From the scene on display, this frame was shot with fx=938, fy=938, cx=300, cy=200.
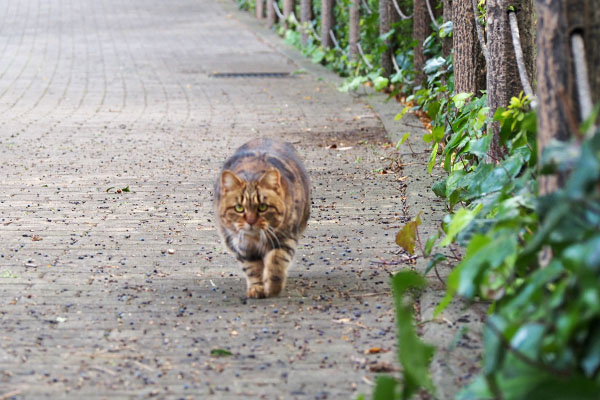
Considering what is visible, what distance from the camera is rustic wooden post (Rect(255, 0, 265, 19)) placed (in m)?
20.6

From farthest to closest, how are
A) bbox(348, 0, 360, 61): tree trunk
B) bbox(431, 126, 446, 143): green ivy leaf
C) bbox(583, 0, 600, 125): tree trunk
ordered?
bbox(348, 0, 360, 61): tree trunk < bbox(431, 126, 446, 143): green ivy leaf < bbox(583, 0, 600, 125): tree trunk

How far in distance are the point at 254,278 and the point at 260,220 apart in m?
0.33

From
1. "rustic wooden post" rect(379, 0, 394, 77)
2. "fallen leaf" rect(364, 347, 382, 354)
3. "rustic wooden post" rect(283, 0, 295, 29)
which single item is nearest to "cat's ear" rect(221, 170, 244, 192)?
"fallen leaf" rect(364, 347, 382, 354)

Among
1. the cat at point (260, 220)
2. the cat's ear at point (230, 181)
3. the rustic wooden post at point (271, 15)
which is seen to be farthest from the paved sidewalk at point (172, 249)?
the rustic wooden post at point (271, 15)

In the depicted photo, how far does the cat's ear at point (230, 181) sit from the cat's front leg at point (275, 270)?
15.2 inches

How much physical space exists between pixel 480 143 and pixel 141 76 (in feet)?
32.6

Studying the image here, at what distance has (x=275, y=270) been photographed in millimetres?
4816

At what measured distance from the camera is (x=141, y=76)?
13.9 m

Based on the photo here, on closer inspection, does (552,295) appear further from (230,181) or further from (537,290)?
(230,181)

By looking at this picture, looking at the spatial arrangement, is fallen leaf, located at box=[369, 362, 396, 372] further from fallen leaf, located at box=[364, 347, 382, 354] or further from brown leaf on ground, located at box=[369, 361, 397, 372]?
fallen leaf, located at box=[364, 347, 382, 354]

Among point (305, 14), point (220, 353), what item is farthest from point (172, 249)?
point (305, 14)

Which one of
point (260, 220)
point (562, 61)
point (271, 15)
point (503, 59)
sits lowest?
point (271, 15)

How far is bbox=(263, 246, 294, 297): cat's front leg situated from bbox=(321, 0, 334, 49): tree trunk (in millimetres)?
10311

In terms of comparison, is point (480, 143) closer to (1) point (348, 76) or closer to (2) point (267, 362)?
(2) point (267, 362)
